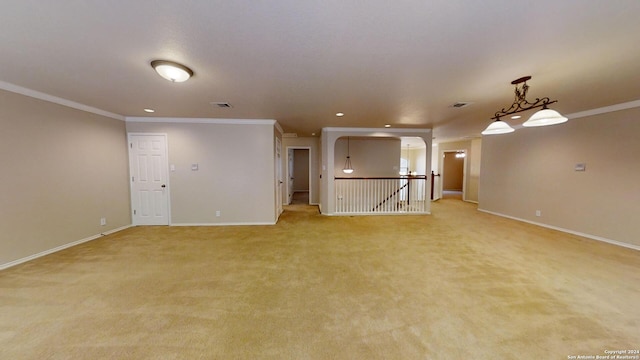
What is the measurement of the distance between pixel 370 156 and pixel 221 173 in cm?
504

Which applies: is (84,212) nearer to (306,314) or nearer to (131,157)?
(131,157)

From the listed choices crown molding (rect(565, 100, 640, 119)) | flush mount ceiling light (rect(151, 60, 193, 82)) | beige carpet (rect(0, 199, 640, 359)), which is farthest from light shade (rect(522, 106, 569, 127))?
flush mount ceiling light (rect(151, 60, 193, 82))

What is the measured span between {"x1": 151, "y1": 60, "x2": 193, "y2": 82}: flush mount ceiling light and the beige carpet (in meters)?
2.30

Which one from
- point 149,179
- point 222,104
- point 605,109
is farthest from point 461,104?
point 149,179

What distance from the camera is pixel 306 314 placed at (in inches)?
78.0

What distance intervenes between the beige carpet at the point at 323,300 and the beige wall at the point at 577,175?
2.16 feet

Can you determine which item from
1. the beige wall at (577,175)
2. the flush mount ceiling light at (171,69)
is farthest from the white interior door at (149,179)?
the beige wall at (577,175)

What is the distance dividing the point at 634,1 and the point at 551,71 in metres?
1.14

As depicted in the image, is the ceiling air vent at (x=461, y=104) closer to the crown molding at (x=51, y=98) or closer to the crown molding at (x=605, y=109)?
the crown molding at (x=605, y=109)

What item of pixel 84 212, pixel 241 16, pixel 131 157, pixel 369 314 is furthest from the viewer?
pixel 131 157

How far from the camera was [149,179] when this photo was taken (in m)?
4.82

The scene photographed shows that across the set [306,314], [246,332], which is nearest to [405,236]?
[306,314]

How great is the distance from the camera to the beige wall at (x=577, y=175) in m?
3.65

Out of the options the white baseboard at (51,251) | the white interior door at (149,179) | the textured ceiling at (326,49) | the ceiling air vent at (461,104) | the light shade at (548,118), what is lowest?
the white baseboard at (51,251)
